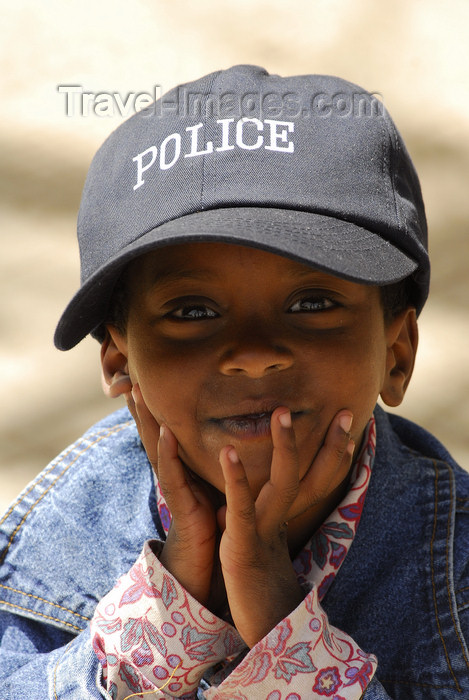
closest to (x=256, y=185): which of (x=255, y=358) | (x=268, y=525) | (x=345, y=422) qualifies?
(x=255, y=358)

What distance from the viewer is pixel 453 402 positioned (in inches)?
73.5

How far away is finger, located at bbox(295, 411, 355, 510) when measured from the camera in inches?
44.5

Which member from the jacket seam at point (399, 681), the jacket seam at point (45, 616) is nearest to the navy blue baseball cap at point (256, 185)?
the jacket seam at point (45, 616)

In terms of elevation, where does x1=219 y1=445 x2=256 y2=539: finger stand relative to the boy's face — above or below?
below

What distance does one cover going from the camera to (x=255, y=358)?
3.51ft

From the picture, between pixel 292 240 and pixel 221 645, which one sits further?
pixel 221 645

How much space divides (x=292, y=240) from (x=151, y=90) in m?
0.89

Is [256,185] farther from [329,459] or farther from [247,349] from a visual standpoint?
[329,459]

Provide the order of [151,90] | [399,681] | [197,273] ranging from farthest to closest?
1. [151,90]
2. [399,681]
3. [197,273]

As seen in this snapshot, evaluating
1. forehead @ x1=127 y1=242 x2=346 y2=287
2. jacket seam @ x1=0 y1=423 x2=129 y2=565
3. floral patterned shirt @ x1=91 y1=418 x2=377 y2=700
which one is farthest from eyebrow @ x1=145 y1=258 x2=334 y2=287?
jacket seam @ x1=0 y1=423 x2=129 y2=565

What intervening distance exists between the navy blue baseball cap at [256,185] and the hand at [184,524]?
222 mm

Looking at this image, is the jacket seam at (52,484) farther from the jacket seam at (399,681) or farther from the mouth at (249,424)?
the jacket seam at (399,681)

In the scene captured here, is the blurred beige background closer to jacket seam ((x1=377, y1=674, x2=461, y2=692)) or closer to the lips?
jacket seam ((x1=377, y1=674, x2=461, y2=692))

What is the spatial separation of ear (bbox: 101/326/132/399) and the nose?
0.95 ft
